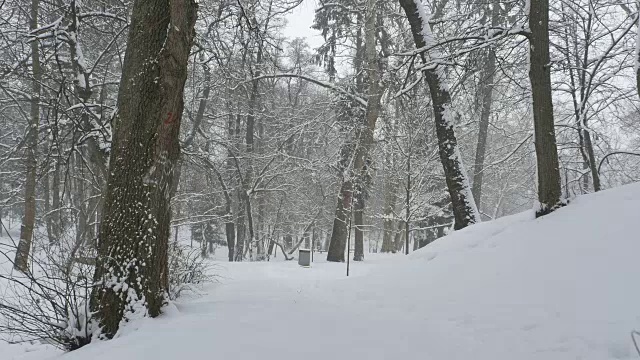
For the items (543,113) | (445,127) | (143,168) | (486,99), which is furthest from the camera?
(486,99)

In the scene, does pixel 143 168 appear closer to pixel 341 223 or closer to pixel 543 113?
pixel 543 113

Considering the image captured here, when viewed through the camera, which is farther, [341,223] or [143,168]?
[341,223]

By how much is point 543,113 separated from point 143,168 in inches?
171

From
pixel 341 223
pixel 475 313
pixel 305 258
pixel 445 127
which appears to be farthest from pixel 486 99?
pixel 475 313

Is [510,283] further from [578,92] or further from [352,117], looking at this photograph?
[352,117]

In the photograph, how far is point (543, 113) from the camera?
4.97 metres

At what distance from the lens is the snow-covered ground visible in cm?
251

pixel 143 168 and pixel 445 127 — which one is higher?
pixel 445 127

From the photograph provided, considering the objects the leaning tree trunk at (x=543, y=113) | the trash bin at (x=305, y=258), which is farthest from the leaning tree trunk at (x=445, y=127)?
the trash bin at (x=305, y=258)

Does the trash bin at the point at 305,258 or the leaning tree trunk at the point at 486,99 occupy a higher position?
the leaning tree trunk at the point at 486,99

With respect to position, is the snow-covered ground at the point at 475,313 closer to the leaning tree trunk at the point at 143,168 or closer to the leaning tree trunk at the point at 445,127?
the leaning tree trunk at the point at 143,168

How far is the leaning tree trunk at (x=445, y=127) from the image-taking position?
22.9 feet

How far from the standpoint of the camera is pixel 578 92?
9.60 m

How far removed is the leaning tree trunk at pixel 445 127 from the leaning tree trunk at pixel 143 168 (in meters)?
4.60
